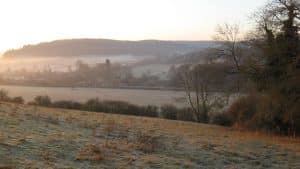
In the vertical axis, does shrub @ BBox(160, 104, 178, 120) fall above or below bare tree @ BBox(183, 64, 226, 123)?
below

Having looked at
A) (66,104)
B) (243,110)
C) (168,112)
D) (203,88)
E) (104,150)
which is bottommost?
(168,112)

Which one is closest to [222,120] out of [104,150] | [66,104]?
[66,104]

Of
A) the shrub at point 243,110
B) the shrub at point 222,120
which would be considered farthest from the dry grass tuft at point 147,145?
the shrub at point 222,120

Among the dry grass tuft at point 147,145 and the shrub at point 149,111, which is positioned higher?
the dry grass tuft at point 147,145

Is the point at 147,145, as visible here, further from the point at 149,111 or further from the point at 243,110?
the point at 149,111

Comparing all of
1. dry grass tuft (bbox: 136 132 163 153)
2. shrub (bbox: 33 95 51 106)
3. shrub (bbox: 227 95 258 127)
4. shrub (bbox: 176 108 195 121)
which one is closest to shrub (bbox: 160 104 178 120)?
shrub (bbox: 176 108 195 121)

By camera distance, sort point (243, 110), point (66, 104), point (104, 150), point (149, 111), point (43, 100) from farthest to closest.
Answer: point (43, 100), point (66, 104), point (149, 111), point (243, 110), point (104, 150)

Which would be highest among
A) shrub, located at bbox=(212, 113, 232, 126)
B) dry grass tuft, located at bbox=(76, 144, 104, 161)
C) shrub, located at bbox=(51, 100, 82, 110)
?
dry grass tuft, located at bbox=(76, 144, 104, 161)

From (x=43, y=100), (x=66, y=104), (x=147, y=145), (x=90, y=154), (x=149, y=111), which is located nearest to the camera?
→ (x=90, y=154)

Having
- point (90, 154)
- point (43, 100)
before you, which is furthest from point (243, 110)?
point (90, 154)

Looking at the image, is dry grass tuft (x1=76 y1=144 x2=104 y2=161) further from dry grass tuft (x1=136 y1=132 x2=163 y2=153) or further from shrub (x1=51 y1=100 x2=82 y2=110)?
shrub (x1=51 y1=100 x2=82 y2=110)

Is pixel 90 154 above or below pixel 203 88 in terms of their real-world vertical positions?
below

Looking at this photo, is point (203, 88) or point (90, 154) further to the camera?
point (203, 88)

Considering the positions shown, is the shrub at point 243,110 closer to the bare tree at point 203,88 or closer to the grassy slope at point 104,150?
the bare tree at point 203,88
